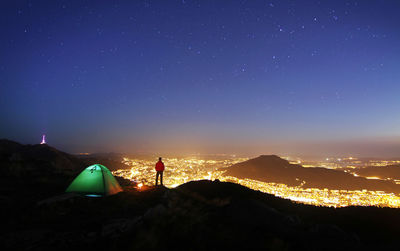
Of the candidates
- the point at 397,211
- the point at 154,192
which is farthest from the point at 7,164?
the point at 397,211

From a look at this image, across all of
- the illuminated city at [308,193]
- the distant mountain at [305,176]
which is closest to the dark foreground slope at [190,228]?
the illuminated city at [308,193]

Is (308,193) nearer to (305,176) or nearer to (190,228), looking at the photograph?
(305,176)

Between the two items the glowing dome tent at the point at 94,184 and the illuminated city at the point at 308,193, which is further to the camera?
the illuminated city at the point at 308,193

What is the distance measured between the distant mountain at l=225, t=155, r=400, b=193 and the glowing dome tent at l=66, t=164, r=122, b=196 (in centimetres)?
7139

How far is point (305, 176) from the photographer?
3403 inches

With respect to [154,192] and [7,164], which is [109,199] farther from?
[7,164]

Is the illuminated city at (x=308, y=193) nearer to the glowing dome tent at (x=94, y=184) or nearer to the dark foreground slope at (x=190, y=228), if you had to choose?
the glowing dome tent at (x=94, y=184)

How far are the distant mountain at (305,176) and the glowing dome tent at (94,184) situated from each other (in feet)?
234

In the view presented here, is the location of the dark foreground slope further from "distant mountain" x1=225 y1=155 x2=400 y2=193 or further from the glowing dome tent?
"distant mountain" x1=225 y1=155 x2=400 y2=193

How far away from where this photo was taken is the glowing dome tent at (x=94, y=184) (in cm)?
1416

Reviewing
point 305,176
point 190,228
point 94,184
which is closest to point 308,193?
point 305,176

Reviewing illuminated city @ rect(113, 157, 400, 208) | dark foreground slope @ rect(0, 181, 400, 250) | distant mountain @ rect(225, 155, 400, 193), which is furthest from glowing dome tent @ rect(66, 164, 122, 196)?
distant mountain @ rect(225, 155, 400, 193)

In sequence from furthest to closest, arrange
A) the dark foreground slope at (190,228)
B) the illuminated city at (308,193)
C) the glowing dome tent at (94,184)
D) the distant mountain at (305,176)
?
the distant mountain at (305,176), the illuminated city at (308,193), the glowing dome tent at (94,184), the dark foreground slope at (190,228)

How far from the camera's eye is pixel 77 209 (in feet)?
36.6
